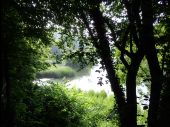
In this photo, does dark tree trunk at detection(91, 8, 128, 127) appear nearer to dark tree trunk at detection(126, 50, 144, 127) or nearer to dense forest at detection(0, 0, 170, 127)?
dense forest at detection(0, 0, 170, 127)

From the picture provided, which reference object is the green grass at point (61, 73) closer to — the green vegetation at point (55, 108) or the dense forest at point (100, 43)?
the green vegetation at point (55, 108)

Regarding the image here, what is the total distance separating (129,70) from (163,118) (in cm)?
132

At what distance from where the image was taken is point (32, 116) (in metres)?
13.1

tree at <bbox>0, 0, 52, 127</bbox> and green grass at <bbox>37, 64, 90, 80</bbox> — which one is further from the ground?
green grass at <bbox>37, 64, 90, 80</bbox>

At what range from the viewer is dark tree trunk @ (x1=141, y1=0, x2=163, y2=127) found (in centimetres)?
649

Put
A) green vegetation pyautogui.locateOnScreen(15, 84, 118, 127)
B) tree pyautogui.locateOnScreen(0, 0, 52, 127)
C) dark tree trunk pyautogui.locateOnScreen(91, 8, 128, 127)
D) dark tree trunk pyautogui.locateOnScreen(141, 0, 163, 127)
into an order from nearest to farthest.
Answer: dark tree trunk pyautogui.locateOnScreen(141, 0, 163, 127), tree pyautogui.locateOnScreen(0, 0, 52, 127), dark tree trunk pyautogui.locateOnScreen(91, 8, 128, 127), green vegetation pyautogui.locateOnScreen(15, 84, 118, 127)

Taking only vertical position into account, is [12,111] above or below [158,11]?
below

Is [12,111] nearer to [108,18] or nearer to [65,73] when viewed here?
[108,18]

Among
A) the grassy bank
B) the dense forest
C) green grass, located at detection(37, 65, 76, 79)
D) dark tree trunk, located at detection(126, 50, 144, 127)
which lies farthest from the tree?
the grassy bank

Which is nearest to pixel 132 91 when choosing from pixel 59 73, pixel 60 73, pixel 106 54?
pixel 106 54

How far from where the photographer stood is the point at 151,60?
6762 mm

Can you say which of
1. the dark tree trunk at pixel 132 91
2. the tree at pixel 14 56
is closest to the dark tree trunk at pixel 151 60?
the dark tree trunk at pixel 132 91

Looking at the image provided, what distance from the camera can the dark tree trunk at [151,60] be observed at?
21.3ft

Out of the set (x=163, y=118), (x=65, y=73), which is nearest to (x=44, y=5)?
(x=163, y=118)
